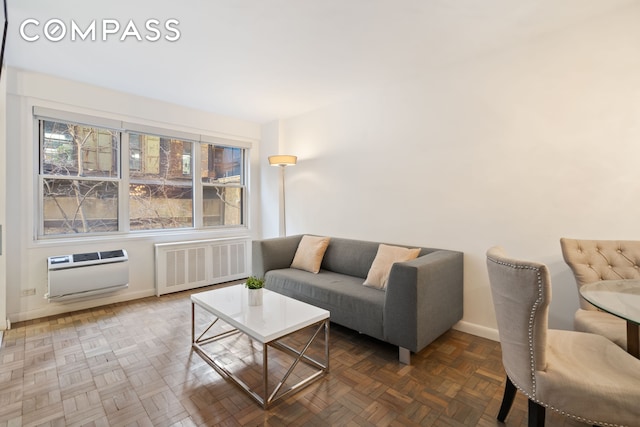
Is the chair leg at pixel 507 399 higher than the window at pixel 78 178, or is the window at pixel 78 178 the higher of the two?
the window at pixel 78 178

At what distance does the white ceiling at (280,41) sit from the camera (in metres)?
1.96

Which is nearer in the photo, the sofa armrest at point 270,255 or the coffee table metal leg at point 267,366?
the coffee table metal leg at point 267,366

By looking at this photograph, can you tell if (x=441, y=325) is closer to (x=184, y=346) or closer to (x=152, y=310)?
(x=184, y=346)

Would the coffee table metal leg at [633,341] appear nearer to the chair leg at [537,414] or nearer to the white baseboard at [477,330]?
the chair leg at [537,414]

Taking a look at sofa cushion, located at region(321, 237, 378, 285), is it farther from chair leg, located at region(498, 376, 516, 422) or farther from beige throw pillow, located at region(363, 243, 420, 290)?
chair leg, located at region(498, 376, 516, 422)

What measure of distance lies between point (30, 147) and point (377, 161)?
143 inches

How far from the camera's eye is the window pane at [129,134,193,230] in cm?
373

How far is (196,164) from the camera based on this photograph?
4.21 m

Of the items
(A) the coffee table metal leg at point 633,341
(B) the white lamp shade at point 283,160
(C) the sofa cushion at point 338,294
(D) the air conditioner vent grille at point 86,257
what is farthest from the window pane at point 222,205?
(A) the coffee table metal leg at point 633,341

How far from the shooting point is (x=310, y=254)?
11.2ft

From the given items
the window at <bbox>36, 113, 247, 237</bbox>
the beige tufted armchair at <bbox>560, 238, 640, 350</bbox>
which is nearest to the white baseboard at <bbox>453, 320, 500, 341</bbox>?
the beige tufted armchair at <bbox>560, 238, 640, 350</bbox>

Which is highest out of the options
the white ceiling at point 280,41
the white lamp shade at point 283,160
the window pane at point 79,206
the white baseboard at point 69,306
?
the white ceiling at point 280,41

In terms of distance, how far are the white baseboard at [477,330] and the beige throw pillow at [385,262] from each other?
0.80 m

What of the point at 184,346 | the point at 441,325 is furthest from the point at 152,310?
the point at 441,325
